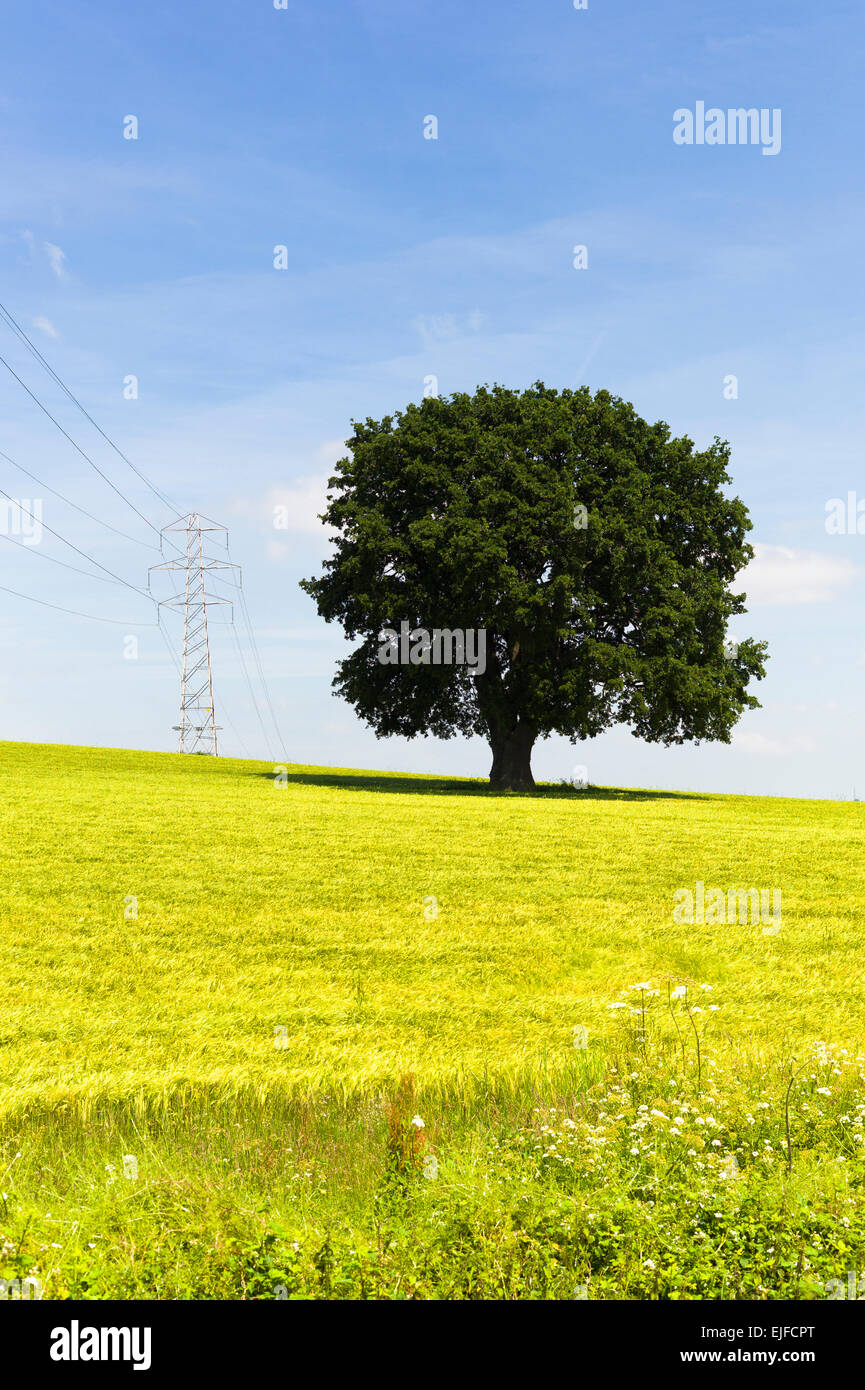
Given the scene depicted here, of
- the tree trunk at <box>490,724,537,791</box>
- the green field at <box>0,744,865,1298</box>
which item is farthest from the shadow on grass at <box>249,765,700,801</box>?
the green field at <box>0,744,865,1298</box>

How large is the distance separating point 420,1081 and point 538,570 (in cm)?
3265

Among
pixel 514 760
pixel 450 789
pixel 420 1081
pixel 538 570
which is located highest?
pixel 538 570

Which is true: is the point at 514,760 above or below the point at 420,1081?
above

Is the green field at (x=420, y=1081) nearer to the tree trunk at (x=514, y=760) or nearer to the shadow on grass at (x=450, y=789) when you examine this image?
the shadow on grass at (x=450, y=789)

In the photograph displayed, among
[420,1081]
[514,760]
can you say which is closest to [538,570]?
[514,760]

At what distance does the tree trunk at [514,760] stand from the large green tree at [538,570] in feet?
0.20

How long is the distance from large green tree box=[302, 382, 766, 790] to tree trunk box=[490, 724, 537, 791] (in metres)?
0.06

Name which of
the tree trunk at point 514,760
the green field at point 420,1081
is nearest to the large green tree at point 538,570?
the tree trunk at point 514,760

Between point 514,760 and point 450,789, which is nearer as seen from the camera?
point 450,789

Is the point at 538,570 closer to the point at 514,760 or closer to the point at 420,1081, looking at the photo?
the point at 514,760

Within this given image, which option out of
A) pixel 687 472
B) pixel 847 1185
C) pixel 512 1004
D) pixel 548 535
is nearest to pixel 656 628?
pixel 548 535

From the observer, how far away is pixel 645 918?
13711mm

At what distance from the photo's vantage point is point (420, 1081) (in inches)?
287
